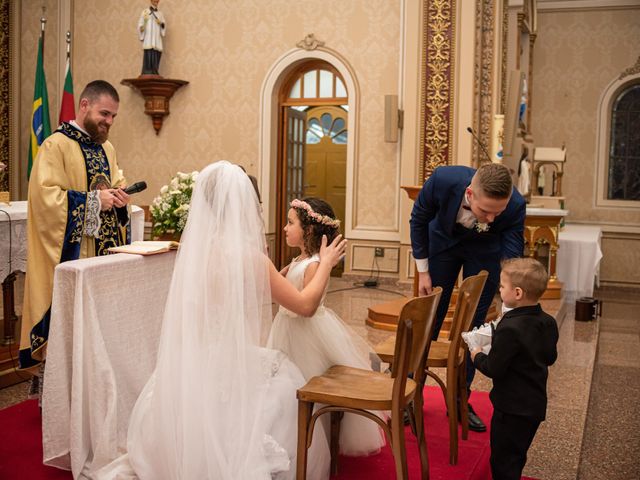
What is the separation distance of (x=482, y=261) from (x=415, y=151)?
4.90 metres

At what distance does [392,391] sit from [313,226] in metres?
0.83

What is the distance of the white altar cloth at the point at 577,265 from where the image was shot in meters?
8.87

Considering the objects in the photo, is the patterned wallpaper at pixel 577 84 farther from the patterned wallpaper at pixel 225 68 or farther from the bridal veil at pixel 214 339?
the bridal veil at pixel 214 339

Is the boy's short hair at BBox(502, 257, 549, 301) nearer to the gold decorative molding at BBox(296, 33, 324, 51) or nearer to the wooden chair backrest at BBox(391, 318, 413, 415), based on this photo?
the wooden chair backrest at BBox(391, 318, 413, 415)

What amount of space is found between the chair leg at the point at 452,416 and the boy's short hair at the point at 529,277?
74 cm

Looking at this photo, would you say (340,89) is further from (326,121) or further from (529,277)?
(529,277)

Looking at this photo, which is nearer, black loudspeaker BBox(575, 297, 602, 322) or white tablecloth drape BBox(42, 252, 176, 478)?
white tablecloth drape BBox(42, 252, 176, 478)

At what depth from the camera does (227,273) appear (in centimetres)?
292

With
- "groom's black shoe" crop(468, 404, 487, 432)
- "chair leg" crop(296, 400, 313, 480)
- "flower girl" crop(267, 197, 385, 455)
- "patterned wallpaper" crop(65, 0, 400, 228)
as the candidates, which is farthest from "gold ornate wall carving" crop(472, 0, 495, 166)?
"chair leg" crop(296, 400, 313, 480)

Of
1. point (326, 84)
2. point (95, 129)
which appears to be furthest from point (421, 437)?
point (326, 84)

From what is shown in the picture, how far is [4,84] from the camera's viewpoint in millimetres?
10602

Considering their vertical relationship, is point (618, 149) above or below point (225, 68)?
below

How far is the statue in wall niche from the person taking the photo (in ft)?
32.2

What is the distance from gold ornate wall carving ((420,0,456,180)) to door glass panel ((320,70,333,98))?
5.19 ft
